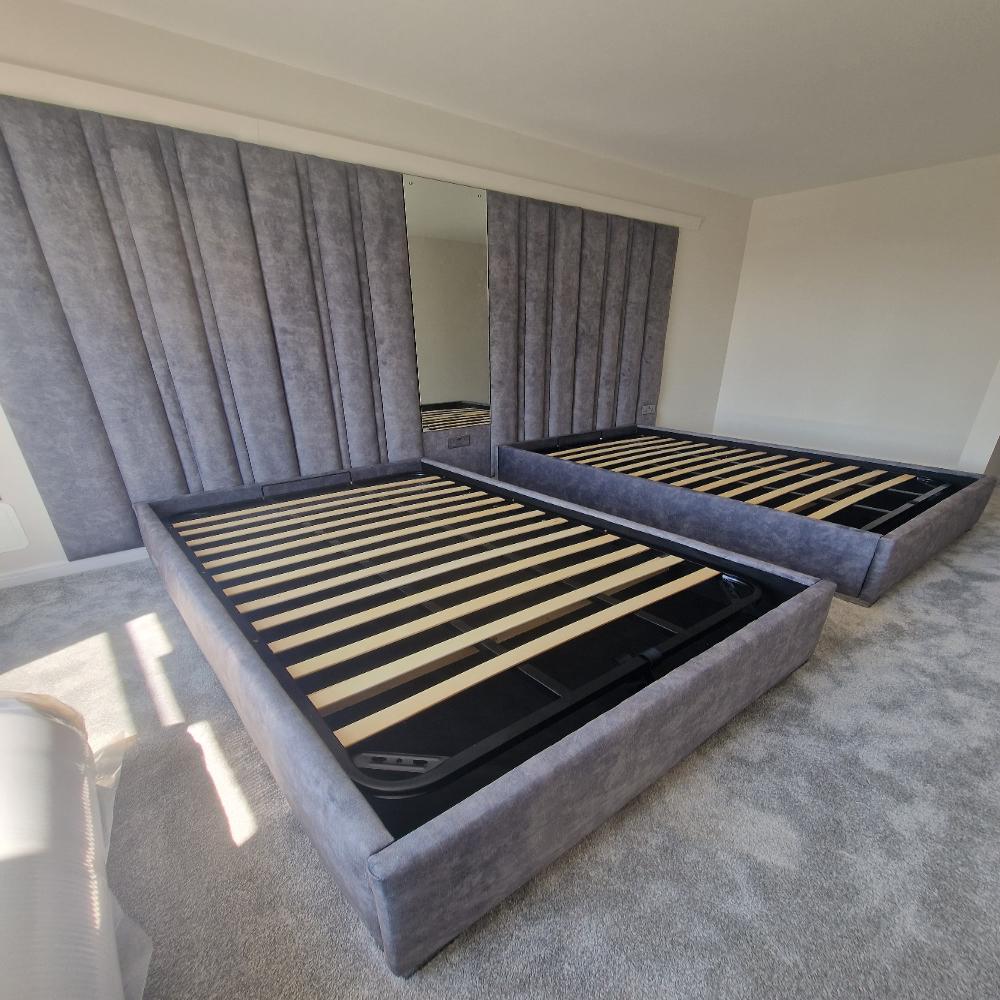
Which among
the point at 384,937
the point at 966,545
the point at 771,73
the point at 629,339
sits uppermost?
the point at 771,73

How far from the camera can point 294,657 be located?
1.15 metres

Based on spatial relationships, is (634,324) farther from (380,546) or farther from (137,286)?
(137,286)

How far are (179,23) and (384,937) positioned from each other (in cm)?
267

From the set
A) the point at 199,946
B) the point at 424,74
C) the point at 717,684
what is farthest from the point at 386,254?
the point at 199,946

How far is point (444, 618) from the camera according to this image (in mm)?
1204

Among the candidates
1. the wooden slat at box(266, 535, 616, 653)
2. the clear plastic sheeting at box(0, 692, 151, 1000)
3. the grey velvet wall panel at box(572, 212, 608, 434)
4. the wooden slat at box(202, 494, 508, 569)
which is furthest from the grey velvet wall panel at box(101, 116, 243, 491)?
the grey velvet wall panel at box(572, 212, 608, 434)

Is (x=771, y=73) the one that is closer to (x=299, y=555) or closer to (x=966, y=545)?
(x=966, y=545)

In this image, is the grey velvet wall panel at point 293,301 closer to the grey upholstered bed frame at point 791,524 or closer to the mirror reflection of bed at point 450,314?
the mirror reflection of bed at point 450,314

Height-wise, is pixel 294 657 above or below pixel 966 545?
above

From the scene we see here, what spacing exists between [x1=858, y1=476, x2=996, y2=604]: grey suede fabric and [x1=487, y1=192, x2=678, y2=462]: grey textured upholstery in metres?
1.91

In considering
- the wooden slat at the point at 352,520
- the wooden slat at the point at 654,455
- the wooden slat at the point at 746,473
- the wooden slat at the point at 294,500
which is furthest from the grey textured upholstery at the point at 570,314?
the wooden slat at the point at 746,473

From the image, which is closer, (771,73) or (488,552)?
(488,552)

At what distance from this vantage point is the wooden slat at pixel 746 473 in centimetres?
219

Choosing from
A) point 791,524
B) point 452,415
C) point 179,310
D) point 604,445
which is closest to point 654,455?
point 604,445
